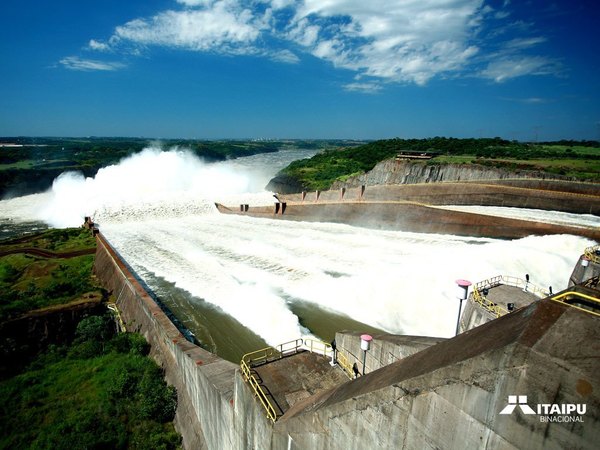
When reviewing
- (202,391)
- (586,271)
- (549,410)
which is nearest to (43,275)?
(202,391)

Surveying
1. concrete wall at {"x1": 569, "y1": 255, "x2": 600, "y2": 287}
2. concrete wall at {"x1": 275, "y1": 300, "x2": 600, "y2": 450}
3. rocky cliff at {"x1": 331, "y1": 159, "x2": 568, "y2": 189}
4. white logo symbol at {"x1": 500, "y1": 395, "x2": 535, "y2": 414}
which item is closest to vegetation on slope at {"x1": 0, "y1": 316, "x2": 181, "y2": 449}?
concrete wall at {"x1": 275, "y1": 300, "x2": 600, "y2": 450}

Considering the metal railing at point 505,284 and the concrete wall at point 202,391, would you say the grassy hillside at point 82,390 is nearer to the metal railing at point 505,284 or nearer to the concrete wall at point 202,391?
the concrete wall at point 202,391

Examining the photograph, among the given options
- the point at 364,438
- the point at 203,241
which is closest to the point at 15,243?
the point at 203,241

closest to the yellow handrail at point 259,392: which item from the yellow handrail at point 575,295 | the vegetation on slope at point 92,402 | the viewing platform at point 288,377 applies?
the viewing platform at point 288,377

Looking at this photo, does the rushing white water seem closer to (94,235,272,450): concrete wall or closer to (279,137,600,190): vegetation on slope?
(94,235,272,450): concrete wall

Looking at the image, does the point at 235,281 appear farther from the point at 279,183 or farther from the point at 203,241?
the point at 279,183

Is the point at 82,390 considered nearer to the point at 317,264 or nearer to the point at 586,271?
the point at 317,264
